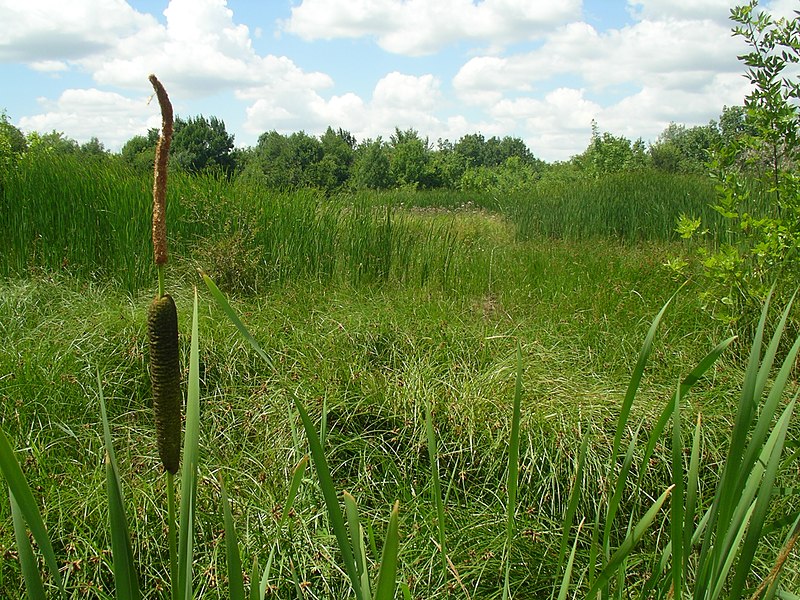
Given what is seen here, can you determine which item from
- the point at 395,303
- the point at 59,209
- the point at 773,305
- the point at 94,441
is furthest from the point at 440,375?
the point at 59,209

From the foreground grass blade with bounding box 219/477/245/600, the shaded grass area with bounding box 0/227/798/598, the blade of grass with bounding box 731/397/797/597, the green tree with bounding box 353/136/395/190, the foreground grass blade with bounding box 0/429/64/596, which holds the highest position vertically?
the green tree with bounding box 353/136/395/190

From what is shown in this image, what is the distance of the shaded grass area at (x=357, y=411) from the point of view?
2.23m

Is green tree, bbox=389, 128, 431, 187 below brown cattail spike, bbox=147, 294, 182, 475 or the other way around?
the other way around

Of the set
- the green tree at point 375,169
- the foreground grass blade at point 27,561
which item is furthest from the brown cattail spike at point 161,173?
the green tree at point 375,169

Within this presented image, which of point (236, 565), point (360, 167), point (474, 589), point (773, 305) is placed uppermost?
point (360, 167)

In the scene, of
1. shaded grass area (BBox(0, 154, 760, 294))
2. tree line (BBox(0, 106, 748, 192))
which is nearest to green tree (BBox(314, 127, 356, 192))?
tree line (BBox(0, 106, 748, 192))

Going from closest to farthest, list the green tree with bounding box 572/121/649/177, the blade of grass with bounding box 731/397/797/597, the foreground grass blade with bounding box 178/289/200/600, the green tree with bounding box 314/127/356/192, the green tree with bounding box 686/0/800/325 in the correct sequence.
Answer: the foreground grass blade with bounding box 178/289/200/600
the blade of grass with bounding box 731/397/797/597
the green tree with bounding box 686/0/800/325
the green tree with bounding box 572/121/649/177
the green tree with bounding box 314/127/356/192

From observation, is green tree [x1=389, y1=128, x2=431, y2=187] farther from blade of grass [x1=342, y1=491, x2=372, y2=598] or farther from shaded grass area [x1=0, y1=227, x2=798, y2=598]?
blade of grass [x1=342, y1=491, x2=372, y2=598]

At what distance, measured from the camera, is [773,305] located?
3.93 meters

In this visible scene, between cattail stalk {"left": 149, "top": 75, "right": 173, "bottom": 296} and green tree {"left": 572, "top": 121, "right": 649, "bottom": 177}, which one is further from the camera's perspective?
green tree {"left": 572, "top": 121, "right": 649, "bottom": 177}

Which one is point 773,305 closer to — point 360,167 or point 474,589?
point 474,589

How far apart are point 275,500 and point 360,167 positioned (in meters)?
29.3

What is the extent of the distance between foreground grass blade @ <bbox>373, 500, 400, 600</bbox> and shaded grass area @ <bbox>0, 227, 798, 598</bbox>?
0.92m

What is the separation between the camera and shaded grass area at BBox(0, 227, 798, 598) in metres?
2.23
